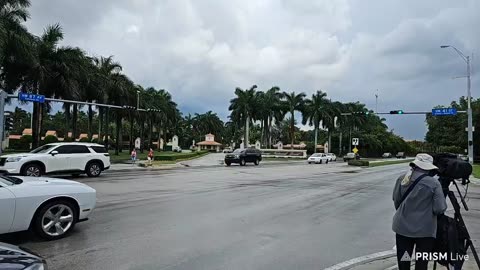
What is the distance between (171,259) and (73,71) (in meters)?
36.9

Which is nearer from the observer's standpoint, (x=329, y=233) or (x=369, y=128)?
(x=329, y=233)

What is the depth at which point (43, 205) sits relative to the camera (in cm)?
703

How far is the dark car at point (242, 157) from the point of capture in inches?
1635

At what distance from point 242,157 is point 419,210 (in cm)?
3759

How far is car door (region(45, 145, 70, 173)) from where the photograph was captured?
19844 mm

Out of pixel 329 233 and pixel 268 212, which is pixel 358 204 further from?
pixel 329 233

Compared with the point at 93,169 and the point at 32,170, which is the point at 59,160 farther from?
the point at 93,169

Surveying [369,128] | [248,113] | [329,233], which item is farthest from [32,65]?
[369,128]

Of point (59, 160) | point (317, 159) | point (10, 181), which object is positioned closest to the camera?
point (10, 181)

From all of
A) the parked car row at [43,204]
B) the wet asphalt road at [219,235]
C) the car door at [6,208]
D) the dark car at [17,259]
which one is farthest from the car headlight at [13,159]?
the dark car at [17,259]

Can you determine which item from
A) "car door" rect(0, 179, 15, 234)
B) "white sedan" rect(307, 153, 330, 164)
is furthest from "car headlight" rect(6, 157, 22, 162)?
"white sedan" rect(307, 153, 330, 164)

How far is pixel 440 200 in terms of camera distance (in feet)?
14.9

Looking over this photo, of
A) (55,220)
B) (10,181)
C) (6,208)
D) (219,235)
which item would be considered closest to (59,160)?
(55,220)

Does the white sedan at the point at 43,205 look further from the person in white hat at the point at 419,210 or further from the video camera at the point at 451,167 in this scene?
the video camera at the point at 451,167
